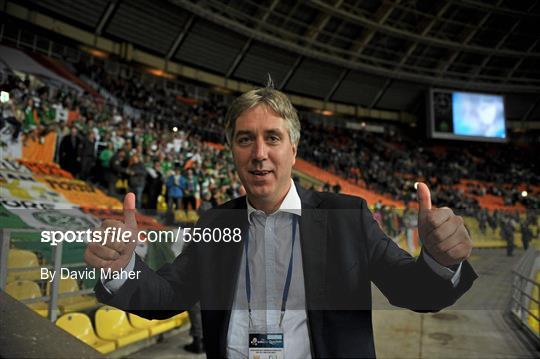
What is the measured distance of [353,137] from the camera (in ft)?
98.8

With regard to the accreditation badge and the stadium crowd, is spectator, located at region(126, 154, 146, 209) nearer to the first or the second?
the stadium crowd

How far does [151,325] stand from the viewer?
478 cm

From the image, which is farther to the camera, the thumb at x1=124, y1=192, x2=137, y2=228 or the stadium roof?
the stadium roof

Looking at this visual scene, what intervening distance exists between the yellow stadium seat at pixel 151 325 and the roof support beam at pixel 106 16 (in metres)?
19.2

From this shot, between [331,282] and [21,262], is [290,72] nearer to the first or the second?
[21,262]

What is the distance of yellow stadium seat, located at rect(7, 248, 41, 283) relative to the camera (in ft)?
9.04

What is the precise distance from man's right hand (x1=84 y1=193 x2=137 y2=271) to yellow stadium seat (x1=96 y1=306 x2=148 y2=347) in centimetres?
316

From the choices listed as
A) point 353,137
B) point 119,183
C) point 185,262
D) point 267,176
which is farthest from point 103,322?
point 353,137

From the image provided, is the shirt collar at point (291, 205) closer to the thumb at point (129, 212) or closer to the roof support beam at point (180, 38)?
the thumb at point (129, 212)

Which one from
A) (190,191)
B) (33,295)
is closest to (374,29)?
(190,191)

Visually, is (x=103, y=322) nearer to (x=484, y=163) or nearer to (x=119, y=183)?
(x=119, y=183)

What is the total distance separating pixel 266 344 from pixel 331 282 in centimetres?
30

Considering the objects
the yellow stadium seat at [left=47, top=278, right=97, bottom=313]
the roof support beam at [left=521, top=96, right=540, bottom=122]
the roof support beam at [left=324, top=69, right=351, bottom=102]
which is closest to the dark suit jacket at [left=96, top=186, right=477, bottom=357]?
the yellow stadium seat at [left=47, top=278, right=97, bottom=313]

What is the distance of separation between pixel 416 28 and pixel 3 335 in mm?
32041
